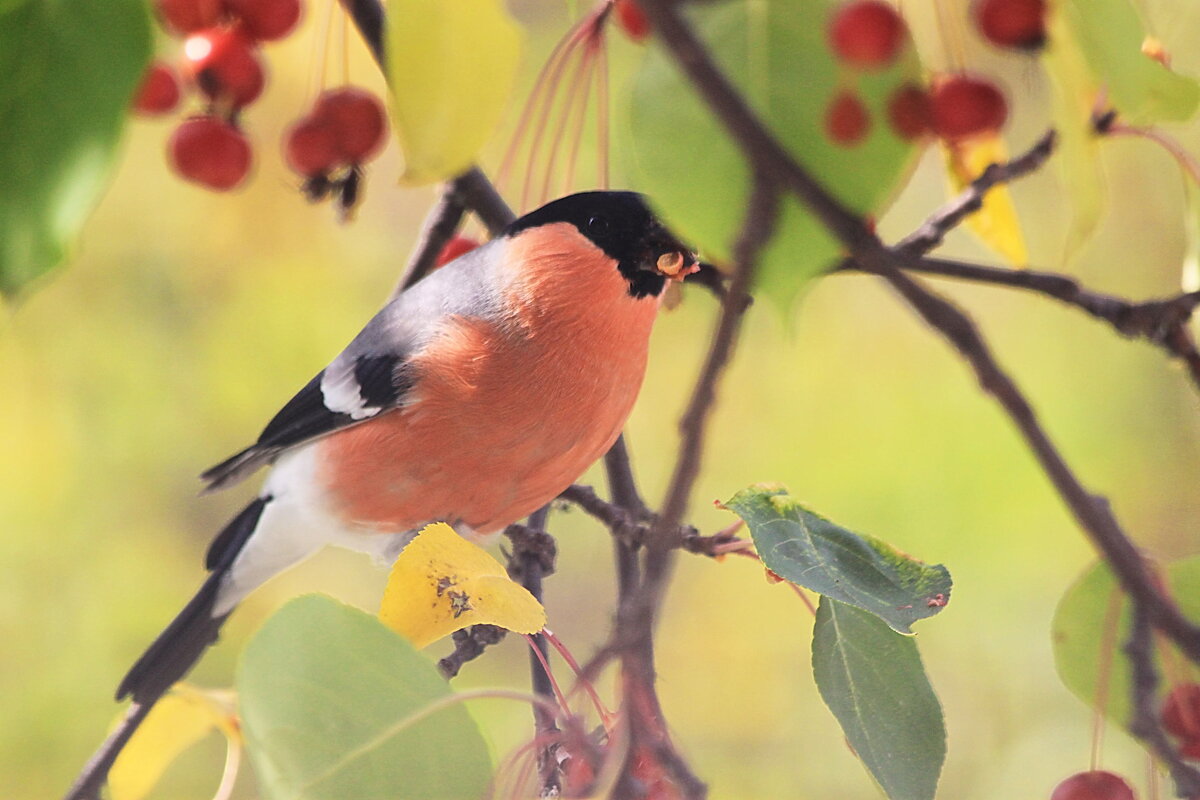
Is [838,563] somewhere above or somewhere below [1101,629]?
above

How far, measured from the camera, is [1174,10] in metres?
1.20

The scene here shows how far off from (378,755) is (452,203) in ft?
2.76

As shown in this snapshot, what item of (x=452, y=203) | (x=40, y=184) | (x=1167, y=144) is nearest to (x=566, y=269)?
(x=452, y=203)

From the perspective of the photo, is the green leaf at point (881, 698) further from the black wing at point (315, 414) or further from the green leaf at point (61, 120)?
the black wing at point (315, 414)

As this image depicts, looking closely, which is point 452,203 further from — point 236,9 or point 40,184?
point 40,184

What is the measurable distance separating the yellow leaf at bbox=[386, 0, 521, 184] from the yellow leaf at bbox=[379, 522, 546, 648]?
0.96ft

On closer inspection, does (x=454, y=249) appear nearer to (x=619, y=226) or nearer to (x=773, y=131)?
(x=619, y=226)

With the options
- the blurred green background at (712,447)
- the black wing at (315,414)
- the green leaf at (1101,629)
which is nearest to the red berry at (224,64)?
the black wing at (315,414)

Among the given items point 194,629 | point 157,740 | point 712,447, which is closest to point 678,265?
point 157,740

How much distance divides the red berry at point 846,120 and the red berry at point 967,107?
0.23 meters

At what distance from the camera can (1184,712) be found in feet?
3.35

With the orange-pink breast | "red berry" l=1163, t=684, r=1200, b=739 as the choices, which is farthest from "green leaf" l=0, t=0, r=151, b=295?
"red berry" l=1163, t=684, r=1200, b=739

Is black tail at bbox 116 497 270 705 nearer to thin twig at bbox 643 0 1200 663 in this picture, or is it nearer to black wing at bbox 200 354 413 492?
black wing at bbox 200 354 413 492

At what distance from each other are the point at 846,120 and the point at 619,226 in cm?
82
